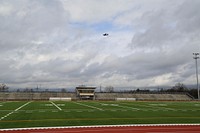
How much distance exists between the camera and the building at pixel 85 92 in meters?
89.2

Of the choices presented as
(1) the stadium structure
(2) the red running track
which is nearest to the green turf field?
(2) the red running track

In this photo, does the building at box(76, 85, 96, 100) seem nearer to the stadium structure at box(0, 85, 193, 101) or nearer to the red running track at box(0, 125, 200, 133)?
the stadium structure at box(0, 85, 193, 101)

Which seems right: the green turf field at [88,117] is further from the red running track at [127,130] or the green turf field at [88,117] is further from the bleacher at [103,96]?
the bleacher at [103,96]

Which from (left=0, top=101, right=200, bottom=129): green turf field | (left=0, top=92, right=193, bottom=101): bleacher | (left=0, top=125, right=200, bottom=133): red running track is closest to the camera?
(left=0, top=125, right=200, bottom=133): red running track

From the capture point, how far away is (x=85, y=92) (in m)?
89.8

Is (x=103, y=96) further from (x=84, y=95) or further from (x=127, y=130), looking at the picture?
(x=127, y=130)

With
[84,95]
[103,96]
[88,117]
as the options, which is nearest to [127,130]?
[88,117]

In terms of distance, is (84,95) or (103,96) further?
(103,96)

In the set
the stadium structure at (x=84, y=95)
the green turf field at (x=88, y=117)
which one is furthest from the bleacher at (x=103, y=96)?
the green turf field at (x=88, y=117)

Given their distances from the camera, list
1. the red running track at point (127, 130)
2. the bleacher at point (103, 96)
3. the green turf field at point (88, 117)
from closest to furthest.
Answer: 1. the red running track at point (127, 130)
2. the green turf field at point (88, 117)
3. the bleacher at point (103, 96)

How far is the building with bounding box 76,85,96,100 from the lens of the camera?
89.2 m

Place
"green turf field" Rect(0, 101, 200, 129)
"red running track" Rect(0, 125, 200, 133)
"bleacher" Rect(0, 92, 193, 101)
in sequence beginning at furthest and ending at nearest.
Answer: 1. "bleacher" Rect(0, 92, 193, 101)
2. "green turf field" Rect(0, 101, 200, 129)
3. "red running track" Rect(0, 125, 200, 133)

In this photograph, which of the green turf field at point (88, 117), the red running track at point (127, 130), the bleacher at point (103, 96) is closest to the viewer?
the red running track at point (127, 130)

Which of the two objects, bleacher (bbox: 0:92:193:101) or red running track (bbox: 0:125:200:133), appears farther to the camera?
bleacher (bbox: 0:92:193:101)
